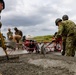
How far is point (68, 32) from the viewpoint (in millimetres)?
14375

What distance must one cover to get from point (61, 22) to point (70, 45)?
109 cm

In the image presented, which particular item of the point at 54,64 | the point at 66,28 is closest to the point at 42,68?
the point at 54,64

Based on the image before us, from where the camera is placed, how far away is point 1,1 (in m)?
8.75

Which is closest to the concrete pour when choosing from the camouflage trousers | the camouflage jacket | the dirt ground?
the dirt ground

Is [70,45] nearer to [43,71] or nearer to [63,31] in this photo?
[63,31]

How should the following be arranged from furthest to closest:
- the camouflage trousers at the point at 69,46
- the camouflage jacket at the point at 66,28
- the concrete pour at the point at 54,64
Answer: the camouflage trousers at the point at 69,46 < the camouflage jacket at the point at 66,28 < the concrete pour at the point at 54,64

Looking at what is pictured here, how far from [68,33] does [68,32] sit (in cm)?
5

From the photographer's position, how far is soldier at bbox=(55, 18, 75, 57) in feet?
46.7

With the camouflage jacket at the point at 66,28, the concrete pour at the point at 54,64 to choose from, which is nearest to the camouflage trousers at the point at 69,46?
the camouflage jacket at the point at 66,28

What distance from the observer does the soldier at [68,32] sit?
14234 mm

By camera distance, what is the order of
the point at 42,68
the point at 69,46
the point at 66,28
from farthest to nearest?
the point at 69,46
the point at 66,28
the point at 42,68

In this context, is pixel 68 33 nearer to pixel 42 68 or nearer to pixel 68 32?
pixel 68 32

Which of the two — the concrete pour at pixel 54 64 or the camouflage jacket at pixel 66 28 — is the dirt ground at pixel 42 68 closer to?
the concrete pour at pixel 54 64

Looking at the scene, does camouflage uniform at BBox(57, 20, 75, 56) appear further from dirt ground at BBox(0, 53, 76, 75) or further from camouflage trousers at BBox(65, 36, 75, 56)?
dirt ground at BBox(0, 53, 76, 75)
